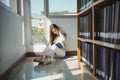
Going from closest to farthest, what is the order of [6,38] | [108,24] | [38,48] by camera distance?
[108,24], [6,38], [38,48]

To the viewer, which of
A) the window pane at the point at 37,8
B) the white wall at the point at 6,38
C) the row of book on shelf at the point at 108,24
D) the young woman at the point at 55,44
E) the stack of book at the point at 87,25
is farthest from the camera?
the window pane at the point at 37,8

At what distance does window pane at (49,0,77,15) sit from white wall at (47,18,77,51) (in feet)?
0.56

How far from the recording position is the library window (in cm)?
413

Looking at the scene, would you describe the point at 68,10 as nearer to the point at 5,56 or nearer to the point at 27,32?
the point at 27,32

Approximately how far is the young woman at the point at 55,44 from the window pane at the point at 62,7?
1.28 ft

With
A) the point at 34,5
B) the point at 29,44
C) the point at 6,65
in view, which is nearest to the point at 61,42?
the point at 29,44

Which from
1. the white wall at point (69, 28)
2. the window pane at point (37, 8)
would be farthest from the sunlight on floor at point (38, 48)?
the window pane at point (37, 8)

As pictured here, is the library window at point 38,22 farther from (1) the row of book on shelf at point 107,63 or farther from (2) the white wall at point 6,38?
(1) the row of book on shelf at point 107,63

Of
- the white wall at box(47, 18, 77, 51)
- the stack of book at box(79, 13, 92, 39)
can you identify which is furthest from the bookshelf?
the white wall at box(47, 18, 77, 51)

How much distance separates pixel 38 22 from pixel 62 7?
68 cm

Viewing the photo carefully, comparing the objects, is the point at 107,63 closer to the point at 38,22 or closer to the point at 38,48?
the point at 38,48

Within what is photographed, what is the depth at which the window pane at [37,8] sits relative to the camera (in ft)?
13.5

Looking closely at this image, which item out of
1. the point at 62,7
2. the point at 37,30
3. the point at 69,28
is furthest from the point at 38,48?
the point at 62,7

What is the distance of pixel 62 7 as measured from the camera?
13.7 ft
